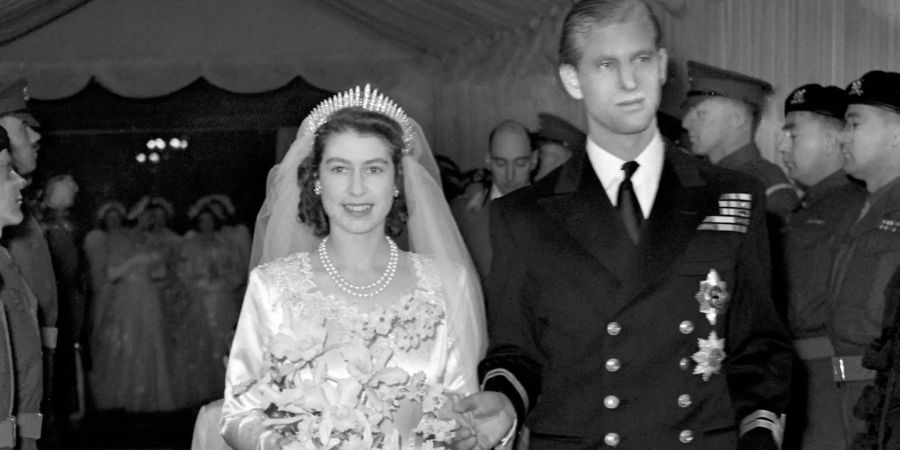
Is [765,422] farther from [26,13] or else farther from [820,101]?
[26,13]

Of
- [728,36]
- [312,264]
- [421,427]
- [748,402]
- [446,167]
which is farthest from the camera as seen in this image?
[446,167]

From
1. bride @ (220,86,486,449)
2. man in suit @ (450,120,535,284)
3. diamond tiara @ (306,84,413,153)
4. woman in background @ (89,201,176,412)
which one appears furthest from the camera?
woman in background @ (89,201,176,412)

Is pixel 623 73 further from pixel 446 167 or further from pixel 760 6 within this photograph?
pixel 446 167

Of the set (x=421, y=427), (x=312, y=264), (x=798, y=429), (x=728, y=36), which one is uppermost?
(x=728, y=36)

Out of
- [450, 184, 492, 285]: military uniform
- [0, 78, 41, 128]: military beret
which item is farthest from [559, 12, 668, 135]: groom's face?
Result: [0, 78, 41, 128]: military beret

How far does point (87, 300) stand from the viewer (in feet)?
39.4

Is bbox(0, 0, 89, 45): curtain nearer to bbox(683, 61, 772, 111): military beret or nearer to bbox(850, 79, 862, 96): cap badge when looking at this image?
bbox(683, 61, 772, 111): military beret

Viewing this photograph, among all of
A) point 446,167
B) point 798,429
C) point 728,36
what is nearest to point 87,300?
point 446,167

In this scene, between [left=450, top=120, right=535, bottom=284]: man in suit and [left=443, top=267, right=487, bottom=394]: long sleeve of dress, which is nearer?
[left=443, top=267, right=487, bottom=394]: long sleeve of dress

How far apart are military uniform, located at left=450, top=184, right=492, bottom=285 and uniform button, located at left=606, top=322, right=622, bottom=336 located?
13.8 feet

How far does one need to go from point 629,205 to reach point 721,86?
12.1ft

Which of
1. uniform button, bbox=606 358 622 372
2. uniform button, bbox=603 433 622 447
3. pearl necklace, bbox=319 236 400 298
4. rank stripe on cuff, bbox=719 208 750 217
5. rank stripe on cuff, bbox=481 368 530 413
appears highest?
rank stripe on cuff, bbox=719 208 750 217

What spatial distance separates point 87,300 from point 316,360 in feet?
31.0

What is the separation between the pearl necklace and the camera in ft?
12.5
